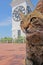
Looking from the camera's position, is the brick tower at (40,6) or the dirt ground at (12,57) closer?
the brick tower at (40,6)

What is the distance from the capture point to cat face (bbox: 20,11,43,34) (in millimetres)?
873

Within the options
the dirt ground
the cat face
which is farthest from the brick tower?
the dirt ground

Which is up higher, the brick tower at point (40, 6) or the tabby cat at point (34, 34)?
the brick tower at point (40, 6)

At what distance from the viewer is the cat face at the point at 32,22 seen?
87 cm

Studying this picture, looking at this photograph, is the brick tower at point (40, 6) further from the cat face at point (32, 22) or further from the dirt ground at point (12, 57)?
the dirt ground at point (12, 57)

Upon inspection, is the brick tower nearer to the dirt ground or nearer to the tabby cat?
the tabby cat

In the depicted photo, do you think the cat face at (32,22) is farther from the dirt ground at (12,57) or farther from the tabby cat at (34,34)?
the dirt ground at (12,57)

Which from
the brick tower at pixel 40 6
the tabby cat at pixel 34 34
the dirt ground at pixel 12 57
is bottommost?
the dirt ground at pixel 12 57

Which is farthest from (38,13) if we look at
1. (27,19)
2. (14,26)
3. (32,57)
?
(14,26)

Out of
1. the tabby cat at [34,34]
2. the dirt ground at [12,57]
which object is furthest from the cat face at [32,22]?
the dirt ground at [12,57]

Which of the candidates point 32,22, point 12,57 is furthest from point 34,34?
point 12,57

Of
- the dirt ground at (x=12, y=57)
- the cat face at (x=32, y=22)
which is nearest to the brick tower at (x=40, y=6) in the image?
the cat face at (x=32, y=22)

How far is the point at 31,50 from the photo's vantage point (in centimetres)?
89

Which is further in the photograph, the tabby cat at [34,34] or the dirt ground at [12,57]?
the dirt ground at [12,57]
